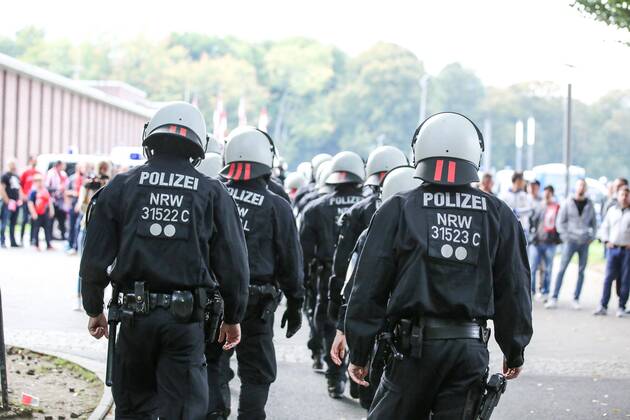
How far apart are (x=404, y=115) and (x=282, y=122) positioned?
45.2 ft

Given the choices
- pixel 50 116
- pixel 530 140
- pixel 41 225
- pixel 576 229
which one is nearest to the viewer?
pixel 576 229

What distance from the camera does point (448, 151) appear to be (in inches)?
189

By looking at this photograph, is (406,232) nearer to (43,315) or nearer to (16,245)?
(43,315)

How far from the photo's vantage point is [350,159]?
9.66 meters

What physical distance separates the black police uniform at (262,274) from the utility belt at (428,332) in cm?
229

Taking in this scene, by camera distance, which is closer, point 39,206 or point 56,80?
point 39,206

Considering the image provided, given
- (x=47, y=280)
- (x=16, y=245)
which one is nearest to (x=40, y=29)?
(x=16, y=245)

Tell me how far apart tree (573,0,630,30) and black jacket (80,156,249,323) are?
754 centimetres

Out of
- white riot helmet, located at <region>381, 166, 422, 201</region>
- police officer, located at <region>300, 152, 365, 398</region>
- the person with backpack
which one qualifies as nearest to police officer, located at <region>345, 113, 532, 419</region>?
white riot helmet, located at <region>381, 166, 422, 201</region>

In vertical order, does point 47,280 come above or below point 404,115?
below

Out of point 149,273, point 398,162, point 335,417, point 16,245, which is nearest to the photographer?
point 149,273

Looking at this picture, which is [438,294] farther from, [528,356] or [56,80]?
[56,80]

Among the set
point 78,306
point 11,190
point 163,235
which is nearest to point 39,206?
point 11,190

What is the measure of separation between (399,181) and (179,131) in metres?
2.00
